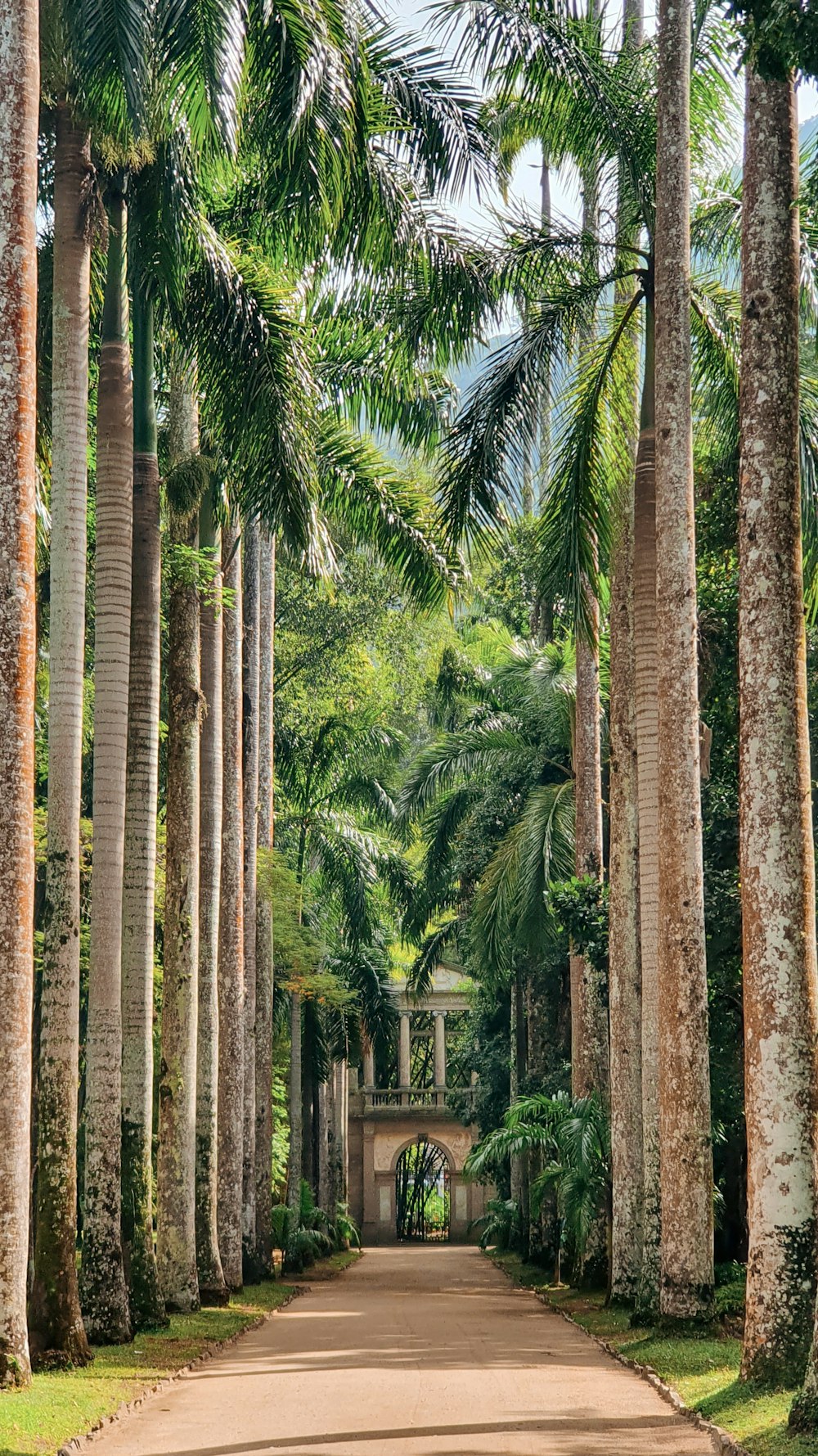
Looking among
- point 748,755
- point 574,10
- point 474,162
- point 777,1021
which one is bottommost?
point 777,1021

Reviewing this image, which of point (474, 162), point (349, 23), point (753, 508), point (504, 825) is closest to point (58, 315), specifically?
point (349, 23)

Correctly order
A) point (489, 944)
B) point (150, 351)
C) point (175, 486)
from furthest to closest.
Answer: point (489, 944)
point (175, 486)
point (150, 351)

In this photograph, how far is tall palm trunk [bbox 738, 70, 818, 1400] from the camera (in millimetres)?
9914

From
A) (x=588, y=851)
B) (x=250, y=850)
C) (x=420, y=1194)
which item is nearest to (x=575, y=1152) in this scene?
(x=588, y=851)

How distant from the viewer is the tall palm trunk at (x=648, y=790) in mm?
15516

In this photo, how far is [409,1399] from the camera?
10.6 m

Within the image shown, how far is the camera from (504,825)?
2941cm

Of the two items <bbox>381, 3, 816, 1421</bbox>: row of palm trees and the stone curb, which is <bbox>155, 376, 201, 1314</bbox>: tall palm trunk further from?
<bbox>381, 3, 816, 1421</bbox>: row of palm trees

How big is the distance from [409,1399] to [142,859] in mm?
5757

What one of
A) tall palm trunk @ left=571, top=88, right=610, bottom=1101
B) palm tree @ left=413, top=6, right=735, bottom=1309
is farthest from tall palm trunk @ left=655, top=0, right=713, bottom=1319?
tall palm trunk @ left=571, top=88, right=610, bottom=1101

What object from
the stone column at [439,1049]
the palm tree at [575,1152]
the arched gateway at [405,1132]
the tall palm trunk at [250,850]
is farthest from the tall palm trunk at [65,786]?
the stone column at [439,1049]

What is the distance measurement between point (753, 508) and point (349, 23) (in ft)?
20.2

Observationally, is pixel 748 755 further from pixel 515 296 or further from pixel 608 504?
pixel 515 296

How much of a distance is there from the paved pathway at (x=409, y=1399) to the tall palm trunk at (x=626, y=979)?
1098mm
